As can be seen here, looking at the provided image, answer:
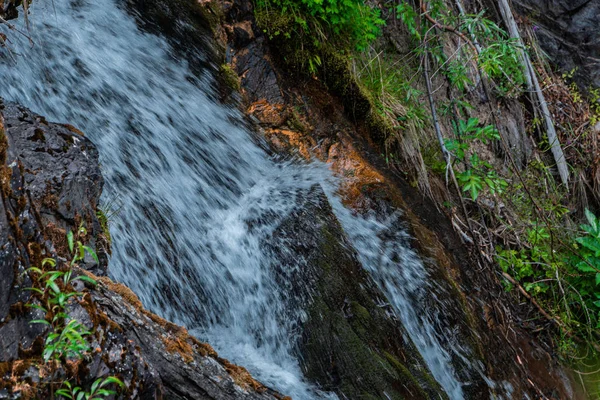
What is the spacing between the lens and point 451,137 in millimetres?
5371

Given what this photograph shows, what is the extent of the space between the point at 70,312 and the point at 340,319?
1712 millimetres

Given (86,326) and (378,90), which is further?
(378,90)

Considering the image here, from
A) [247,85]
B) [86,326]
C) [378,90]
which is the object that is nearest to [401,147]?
[378,90]

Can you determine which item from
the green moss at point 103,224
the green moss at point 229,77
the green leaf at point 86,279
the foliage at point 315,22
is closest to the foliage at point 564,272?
the foliage at point 315,22

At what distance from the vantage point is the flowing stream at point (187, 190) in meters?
3.21

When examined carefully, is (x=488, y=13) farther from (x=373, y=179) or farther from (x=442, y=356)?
(x=442, y=356)

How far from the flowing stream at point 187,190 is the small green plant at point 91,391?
124 cm

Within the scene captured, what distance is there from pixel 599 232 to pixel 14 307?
532 centimetres

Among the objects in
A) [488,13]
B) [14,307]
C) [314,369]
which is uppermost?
[488,13]

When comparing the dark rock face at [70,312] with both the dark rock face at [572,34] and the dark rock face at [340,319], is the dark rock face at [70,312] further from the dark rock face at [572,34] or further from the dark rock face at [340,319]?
the dark rock face at [572,34]

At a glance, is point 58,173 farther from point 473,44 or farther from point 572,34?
point 572,34

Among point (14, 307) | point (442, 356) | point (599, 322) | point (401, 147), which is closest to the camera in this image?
point (14, 307)

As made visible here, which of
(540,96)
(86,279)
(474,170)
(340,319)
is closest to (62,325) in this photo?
(86,279)

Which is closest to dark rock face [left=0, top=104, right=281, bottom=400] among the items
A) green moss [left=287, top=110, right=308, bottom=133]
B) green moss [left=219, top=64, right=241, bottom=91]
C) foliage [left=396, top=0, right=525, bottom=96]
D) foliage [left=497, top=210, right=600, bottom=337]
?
green moss [left=219, top=64, right=241, bottom=91]
